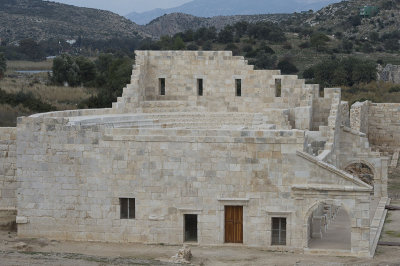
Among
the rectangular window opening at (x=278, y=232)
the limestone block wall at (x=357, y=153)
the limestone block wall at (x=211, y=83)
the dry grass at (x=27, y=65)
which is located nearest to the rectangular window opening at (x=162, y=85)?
the limestone block wall at (x=211, y=83)

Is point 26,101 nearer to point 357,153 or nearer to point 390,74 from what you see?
point 357,153

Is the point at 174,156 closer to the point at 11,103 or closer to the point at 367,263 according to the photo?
the point at 367,263

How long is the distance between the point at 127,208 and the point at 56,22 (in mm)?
96314

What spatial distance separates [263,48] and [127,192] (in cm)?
5045

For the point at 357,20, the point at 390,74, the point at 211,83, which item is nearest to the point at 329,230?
the point at 211,83

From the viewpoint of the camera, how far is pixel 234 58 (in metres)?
32.6

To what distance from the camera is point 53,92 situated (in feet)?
161


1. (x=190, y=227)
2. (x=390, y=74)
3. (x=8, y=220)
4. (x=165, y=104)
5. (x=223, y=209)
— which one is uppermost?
(x=390, y=74)

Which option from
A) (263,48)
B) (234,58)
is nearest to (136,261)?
(234,58)

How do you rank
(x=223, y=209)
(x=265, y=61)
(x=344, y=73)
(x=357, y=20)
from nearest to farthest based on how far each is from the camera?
1. (x=223, y=209)
2. (x=344, y=73)
3. (x=265, y=61)
4. (x=357, y=20)

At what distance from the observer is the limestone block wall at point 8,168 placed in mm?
26766

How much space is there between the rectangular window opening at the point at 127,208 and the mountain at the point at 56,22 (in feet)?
271

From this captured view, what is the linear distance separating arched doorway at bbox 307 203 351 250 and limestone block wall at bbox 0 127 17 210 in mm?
9200

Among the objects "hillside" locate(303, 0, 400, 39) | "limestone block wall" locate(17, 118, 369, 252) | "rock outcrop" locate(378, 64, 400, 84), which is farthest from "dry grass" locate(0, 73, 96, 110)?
"hillside" locate(303, 0, 400, 39)
